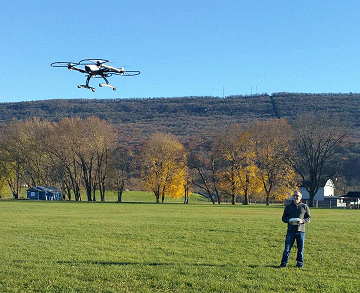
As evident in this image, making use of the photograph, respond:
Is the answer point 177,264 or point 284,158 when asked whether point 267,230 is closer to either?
point 177,264

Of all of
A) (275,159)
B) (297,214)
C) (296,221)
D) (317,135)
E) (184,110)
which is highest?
(184,110)

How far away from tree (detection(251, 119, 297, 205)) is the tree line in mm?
161

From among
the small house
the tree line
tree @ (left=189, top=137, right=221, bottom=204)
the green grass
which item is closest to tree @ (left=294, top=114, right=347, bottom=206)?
the tree line

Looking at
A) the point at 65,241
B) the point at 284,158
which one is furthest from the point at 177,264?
the point at 284,158

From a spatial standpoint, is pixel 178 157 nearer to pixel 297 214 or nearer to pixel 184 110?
pixel 297 214

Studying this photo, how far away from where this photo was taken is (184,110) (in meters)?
189

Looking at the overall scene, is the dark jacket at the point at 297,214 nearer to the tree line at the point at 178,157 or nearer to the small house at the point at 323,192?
the tree line at the point at 178,157

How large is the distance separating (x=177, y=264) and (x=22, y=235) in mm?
10498

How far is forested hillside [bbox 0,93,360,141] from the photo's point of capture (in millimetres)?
158125

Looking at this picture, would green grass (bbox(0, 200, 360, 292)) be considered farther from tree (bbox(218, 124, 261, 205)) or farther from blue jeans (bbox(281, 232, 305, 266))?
tree (bbox(218, 124, 261, 205))

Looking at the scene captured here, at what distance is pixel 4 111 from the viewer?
16862 cm

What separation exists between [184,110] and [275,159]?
361 feet

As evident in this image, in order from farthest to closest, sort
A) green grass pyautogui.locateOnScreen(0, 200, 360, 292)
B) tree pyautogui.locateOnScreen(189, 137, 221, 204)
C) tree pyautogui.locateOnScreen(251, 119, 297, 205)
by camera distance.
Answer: tree pyautogui.locateOnScreen(189, 137, 221, 204)
tree pyautogui.locateOnScreen(251, 119, 297, 205)
green grass pyautogui.locateOnScreen(0, 200, 360, 292)

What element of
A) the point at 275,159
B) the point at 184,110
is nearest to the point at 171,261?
the point at 275,159
